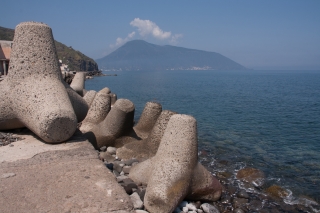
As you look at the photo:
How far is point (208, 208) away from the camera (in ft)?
17.2

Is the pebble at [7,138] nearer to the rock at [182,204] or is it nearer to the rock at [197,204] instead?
the rock at [182,204]

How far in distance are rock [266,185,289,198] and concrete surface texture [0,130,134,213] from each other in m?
4.21

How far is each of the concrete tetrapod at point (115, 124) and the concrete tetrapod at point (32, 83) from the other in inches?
83.7

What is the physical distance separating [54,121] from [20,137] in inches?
46.0

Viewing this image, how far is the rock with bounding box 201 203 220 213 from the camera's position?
520cm

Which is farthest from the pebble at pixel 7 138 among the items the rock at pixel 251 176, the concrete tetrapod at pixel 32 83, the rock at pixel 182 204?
the rock at pixel 251 176

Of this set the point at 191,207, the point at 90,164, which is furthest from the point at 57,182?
the point at 191,207

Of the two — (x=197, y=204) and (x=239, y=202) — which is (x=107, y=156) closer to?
(x=197, y=204)

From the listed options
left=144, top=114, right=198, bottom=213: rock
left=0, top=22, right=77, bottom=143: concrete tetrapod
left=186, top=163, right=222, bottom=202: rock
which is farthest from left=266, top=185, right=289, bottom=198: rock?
left=0, top=22, right=77, bottom=143: concrete tetrapod

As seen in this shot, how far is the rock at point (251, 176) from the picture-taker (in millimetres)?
7417

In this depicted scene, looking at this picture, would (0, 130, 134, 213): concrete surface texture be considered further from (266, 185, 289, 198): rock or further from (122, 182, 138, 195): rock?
(266, 185, 289, 198): rock

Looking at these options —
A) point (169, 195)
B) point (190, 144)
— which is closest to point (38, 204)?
point (169, 195)

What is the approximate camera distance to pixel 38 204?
10.8 feet

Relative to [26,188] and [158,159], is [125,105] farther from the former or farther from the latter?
[26,188]
